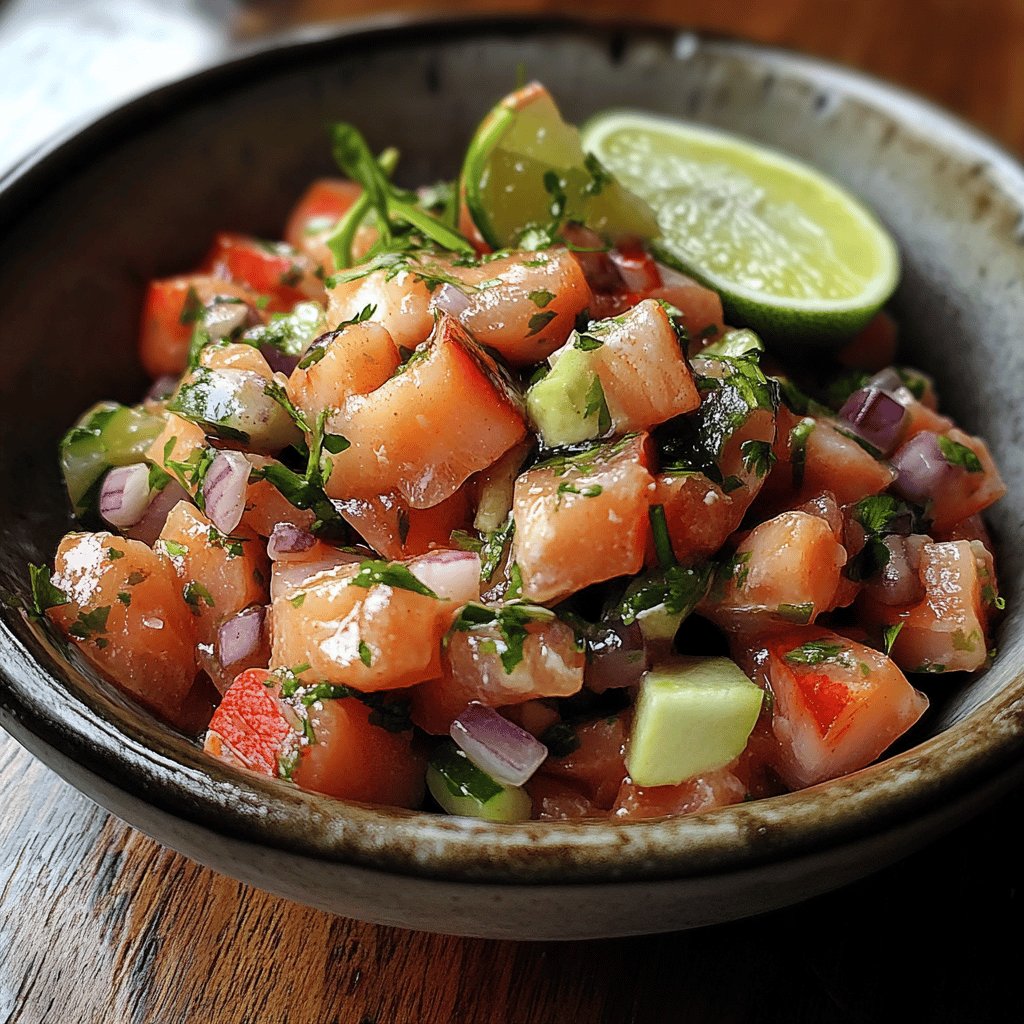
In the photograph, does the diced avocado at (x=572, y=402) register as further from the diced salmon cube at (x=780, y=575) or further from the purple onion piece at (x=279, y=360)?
the purple onion piece at (x=279, y=360)

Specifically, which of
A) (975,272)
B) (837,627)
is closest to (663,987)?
(837,627)

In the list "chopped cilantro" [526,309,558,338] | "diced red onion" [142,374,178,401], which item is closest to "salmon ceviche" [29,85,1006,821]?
"chopped cilantro" [526,309,558,338]

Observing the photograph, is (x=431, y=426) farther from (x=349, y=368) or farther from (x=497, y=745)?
(x=497, y=745)

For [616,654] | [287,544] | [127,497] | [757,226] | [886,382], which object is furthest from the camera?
[757,226]

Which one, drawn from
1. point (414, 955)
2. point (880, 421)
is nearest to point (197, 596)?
point (414, 955)

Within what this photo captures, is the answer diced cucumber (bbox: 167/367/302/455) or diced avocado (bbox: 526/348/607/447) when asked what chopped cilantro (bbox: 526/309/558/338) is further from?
diced cucumber (bbox: 167/367/302/455)

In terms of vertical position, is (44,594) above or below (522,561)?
below
